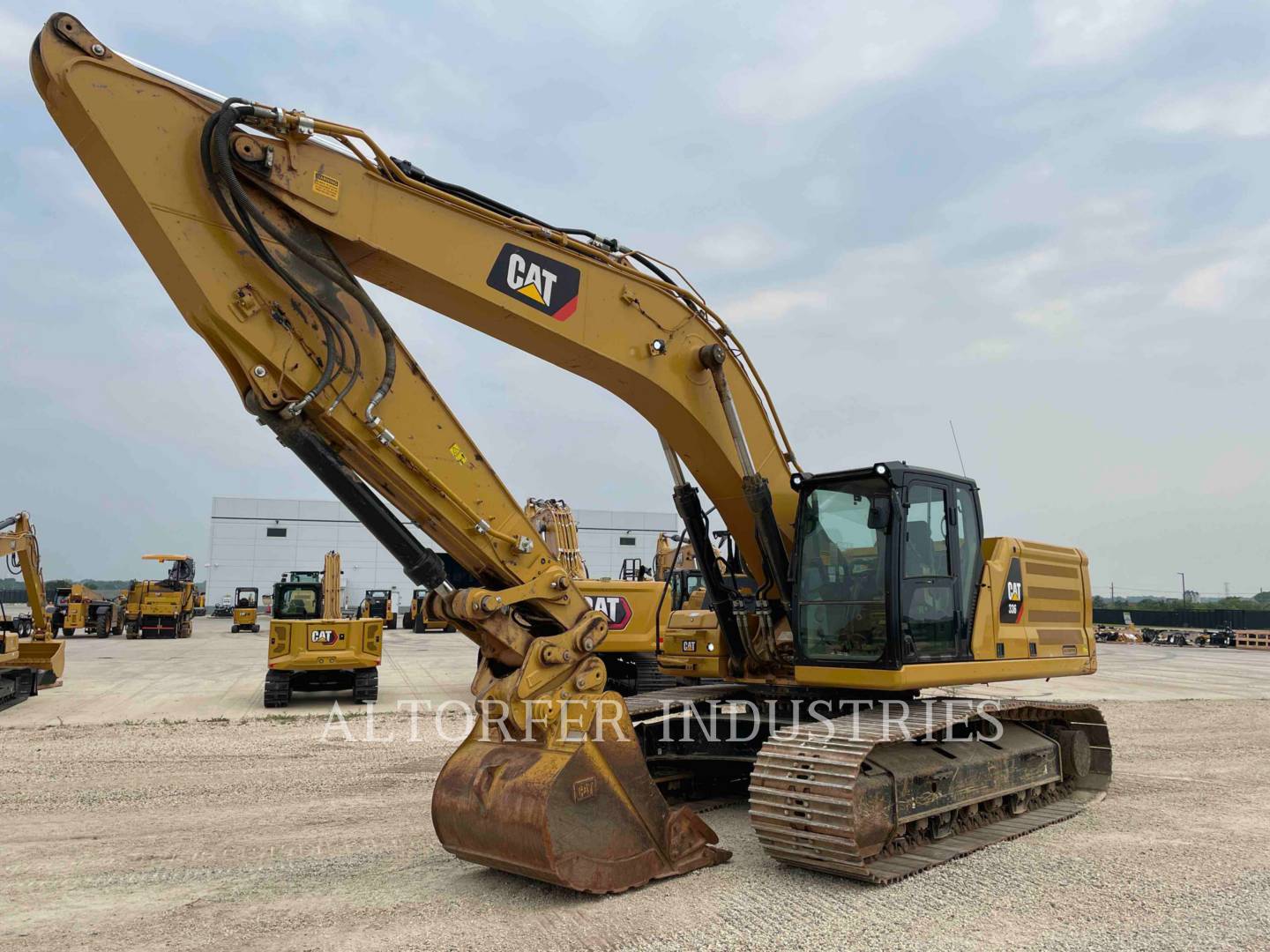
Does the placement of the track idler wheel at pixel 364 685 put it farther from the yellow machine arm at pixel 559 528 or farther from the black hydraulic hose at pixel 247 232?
the black hydraulic hose at pixel 247 232

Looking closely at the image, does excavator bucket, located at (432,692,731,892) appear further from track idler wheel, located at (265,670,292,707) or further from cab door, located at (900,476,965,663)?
track idler wheel, located at (265,670,292,707)

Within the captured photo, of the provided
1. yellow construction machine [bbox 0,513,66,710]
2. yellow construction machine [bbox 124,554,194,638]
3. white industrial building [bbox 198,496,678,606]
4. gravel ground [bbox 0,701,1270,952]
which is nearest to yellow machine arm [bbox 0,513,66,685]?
yellow construction machine [bbox 0,513,66,710]

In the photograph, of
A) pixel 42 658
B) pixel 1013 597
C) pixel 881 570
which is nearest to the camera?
pixel 881 570

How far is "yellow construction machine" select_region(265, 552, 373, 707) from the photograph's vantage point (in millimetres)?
15062

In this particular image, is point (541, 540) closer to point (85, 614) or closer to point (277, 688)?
point (277, 688)

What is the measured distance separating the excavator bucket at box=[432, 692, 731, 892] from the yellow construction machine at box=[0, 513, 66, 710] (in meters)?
13.3

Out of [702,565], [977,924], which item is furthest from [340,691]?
[977,924]

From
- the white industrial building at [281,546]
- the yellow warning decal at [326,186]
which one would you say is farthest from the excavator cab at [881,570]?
the white industrial building at [281,546]

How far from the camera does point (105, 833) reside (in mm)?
7395

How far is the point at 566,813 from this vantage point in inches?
214

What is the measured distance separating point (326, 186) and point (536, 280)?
1.31m

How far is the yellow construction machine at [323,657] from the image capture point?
49.4ft

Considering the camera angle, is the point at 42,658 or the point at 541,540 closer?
the point at 541,540

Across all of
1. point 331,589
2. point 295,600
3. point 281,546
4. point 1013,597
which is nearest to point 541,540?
point 1013,597
